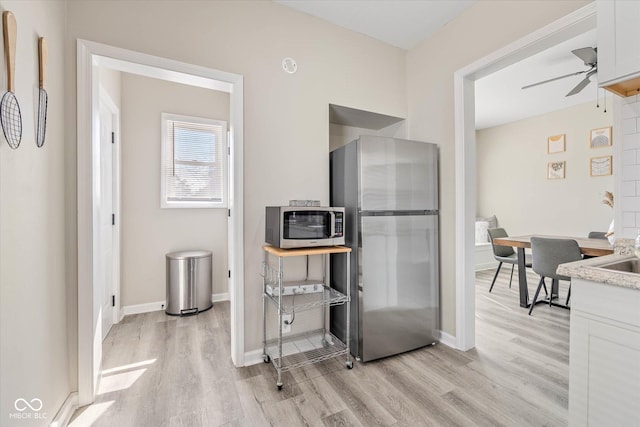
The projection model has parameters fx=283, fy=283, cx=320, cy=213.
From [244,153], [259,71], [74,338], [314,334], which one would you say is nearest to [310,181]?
[244,153]

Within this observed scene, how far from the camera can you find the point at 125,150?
3.06 m

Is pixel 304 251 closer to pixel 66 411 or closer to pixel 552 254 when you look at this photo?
pixel 66 411

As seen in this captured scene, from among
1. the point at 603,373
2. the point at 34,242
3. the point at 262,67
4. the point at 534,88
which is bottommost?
the point at 603,373

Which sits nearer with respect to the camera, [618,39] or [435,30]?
[618,39]

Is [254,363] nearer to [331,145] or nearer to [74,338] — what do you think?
[74,338]

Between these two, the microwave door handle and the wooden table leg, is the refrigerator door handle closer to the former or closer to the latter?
the microwave door handle

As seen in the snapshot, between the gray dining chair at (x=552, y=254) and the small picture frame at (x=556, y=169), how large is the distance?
9.21ft

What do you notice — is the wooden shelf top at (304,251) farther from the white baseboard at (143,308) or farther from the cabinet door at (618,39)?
the white baseboard at (143,308)

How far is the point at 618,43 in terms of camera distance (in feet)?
4.20

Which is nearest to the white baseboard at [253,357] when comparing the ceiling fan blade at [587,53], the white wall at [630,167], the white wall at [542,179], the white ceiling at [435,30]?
the white wall at [630,167]

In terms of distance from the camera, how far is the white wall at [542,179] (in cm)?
456

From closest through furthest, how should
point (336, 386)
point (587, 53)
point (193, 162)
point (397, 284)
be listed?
point (336, 386) < point (397, 284) < point (587, 53) < point (193, 162)

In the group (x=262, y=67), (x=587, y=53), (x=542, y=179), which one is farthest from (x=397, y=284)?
(x=542, y=179)

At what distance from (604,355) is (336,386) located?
54.9 inches
